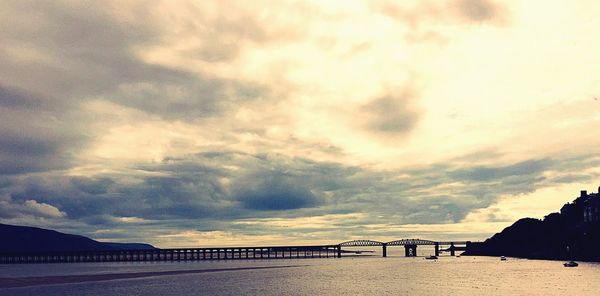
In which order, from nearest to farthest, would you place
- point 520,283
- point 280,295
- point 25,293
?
point 280,295 < point 25,293 < point 520,283

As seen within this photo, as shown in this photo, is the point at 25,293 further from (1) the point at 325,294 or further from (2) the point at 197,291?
(1) the point at 325,294

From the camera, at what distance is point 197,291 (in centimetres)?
11806

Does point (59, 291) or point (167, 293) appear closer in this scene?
point (167, 293)

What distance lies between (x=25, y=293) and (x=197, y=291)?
3084 centimetres

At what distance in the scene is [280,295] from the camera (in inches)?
4250

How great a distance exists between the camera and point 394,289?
388 feet

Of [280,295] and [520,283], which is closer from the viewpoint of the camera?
[280,295]

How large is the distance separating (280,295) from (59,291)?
4458 centimetres

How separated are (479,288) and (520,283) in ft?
51.9

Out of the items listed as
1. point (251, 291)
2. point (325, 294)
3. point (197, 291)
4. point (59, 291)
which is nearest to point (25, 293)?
point (59, 291)

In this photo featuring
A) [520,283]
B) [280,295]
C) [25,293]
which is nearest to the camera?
[280,295]

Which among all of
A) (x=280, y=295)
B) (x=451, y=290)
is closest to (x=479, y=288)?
(x=451, y=290)

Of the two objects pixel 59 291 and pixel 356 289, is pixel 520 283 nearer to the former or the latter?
pixel 356 289

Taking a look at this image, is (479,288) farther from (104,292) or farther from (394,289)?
(104,292)
